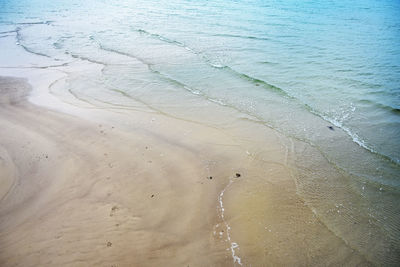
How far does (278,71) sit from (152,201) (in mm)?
11156

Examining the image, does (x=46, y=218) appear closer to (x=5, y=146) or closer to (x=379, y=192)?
(x=5, y=146)

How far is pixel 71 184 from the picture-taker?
551 centimetres

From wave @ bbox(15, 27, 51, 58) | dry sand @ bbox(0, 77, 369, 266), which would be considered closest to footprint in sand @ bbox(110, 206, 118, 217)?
dry sand @ bbox(0, 77, 369, 266)

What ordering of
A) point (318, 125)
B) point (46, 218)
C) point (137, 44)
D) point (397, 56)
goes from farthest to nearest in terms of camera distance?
point (137, 44) < point (397, 56) < point (318, 125) < point (46, 218)

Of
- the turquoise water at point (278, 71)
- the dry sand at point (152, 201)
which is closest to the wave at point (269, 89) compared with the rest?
the turquoise water at point (278, 71)

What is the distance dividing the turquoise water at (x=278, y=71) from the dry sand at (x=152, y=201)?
1851mm

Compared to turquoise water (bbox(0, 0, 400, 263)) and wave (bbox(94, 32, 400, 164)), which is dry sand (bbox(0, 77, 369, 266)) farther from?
wave (bbox(94, 32, 400, 164))

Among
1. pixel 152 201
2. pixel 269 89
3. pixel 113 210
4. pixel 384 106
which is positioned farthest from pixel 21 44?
pixel 384 106

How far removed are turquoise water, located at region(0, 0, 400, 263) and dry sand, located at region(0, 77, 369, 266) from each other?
185cm

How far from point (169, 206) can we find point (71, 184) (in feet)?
8.40

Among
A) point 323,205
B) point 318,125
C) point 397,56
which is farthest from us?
point 397,56

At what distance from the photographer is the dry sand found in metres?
4.18

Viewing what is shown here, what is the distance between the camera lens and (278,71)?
13164 mm

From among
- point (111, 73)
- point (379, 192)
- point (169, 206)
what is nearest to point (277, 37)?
point (111, 73)
